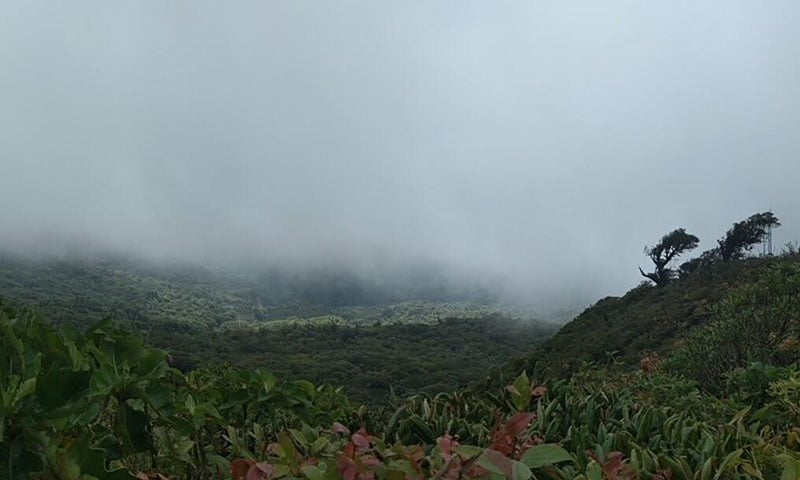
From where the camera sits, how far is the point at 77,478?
106 cm

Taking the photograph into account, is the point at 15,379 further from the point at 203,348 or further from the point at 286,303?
the point at 286,303

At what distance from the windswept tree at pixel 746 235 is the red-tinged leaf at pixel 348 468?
38215mm

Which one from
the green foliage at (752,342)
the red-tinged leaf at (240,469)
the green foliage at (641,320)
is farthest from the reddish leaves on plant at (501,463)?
the green foliage at (641,320)

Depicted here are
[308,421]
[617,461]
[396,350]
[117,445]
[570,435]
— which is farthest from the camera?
[396,350]

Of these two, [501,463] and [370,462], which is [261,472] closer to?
[370,462]

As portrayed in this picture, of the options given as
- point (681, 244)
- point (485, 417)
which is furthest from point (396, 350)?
point (485, 417)

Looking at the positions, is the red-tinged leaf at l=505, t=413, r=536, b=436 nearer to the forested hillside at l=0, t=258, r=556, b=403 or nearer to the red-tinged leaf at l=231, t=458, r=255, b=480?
the red-tinged leaf at l=231, t=458, r=255, b=480

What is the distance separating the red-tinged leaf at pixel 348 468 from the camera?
118 centimetres

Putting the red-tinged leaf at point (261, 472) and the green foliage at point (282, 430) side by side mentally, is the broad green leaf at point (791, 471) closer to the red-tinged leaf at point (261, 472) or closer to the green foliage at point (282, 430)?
the green foliage at point (282, 430)

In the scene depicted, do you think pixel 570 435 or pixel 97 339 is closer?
pixel 97 339

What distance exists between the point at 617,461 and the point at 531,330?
93.4 m

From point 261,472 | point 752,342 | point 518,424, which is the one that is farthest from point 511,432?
point 752,342

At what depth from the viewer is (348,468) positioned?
120 centimetres

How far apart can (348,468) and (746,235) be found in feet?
128
